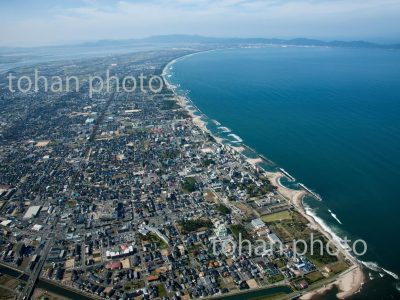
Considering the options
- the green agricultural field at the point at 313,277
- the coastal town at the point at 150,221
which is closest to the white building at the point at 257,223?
the coastal town at the point at 150,221

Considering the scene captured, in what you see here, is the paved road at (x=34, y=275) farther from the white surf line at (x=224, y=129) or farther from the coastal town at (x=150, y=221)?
the white surf line at (x=224, y=129)

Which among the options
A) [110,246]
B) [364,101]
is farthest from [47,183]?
[364,101]

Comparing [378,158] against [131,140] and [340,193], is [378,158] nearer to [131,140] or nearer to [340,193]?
[340,193]

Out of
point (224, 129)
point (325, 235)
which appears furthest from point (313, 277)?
point (224, 129)

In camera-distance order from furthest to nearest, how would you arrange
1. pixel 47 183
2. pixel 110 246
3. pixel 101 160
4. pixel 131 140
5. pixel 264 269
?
1. pixel 131 140
2. pixel 101 160
3. pixel 47 183
4. pixel 110 246
5. pixel 264 269

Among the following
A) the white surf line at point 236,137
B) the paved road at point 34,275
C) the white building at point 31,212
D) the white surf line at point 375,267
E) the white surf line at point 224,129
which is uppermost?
the white surf line at point 224,129

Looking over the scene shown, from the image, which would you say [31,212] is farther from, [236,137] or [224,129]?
[224,129]
